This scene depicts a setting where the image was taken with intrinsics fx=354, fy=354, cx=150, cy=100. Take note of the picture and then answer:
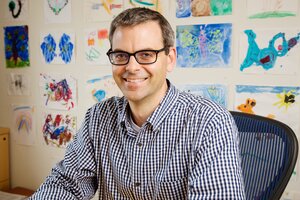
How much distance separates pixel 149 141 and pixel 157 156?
0.19 feet

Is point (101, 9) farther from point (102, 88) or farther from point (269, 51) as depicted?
point (269, 51)

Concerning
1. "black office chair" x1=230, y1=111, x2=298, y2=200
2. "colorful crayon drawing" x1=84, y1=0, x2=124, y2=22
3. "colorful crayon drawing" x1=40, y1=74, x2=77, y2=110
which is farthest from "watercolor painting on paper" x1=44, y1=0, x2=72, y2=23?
"black office chair" x1=230, y1=111, x2=298, y2=200

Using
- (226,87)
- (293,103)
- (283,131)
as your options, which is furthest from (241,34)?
(283,131)

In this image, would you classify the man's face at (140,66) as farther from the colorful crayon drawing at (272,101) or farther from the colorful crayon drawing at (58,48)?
the colorful crayon drawing at (58,48)

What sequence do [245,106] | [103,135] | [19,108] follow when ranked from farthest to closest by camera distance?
[19,108]
[245,106]
[103,135]

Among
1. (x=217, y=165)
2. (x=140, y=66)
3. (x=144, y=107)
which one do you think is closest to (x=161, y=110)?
(x=144, y=107)

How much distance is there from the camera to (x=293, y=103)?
1855 millimetres

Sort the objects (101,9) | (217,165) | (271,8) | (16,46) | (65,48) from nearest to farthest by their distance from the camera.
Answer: (217,165)
(271,8)
(101,9)
(65,48)
(16,46)

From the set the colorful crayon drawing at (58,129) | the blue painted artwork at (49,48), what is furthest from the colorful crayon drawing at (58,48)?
the colorful crayon drawing at (58,129)

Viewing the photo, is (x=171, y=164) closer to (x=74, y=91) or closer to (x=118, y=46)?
(x=118, y=46)

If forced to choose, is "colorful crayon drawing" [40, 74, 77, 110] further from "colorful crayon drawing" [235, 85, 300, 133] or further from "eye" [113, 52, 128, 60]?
"eye" [113, 52, 128, 60]

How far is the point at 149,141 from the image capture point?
1183 mm

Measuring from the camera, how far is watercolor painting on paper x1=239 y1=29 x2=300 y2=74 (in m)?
1.83

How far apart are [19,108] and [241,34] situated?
1.84 metres
